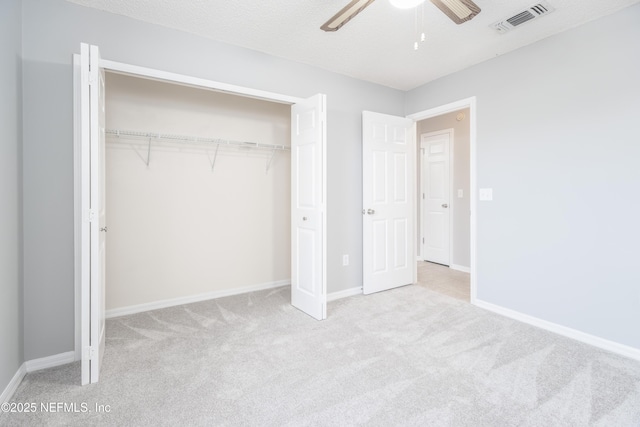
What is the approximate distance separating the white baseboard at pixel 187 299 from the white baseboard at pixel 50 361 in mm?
756

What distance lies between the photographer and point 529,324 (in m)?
2.79

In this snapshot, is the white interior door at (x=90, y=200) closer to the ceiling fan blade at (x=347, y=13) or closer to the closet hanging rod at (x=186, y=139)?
the closet hanging rod at (x=186, y=139)

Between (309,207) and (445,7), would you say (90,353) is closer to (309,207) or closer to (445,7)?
(309,207)

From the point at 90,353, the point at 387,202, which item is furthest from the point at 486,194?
the point at 90,353

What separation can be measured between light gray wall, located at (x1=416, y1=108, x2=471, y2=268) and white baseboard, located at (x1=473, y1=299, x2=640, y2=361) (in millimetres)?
1740

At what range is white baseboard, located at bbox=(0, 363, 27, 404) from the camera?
1724mm

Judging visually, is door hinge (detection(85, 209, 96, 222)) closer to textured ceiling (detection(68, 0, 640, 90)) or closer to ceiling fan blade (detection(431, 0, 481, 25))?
textured ceiling (detection(68, 0, 640, 90))

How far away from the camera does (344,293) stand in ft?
11.6

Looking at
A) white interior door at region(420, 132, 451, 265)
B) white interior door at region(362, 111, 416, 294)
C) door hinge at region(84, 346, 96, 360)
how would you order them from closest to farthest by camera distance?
door hinge at region(84, 346, 96, 360)
white interior door at region(362, 111, 416, 294)
white interior door at region(420, 132, 451, 265)

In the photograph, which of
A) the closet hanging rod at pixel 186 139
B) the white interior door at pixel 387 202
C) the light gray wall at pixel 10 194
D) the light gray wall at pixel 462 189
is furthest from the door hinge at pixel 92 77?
the light gray wall at pixel 462 189

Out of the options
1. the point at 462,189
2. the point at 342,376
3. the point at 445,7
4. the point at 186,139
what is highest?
the point at 445,7

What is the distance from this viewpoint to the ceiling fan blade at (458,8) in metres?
1.69

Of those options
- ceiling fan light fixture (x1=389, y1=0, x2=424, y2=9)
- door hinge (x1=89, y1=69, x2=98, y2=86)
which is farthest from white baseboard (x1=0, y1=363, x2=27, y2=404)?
ceiling fan light fixture (x1=389, y1=0, x2=424, y2=9)

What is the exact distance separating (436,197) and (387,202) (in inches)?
77.3
